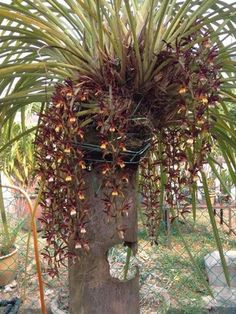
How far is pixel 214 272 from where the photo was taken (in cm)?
238

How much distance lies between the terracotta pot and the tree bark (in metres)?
1.79

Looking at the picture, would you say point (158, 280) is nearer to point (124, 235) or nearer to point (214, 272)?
point (214, 272)

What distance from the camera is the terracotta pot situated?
2350 millimetres

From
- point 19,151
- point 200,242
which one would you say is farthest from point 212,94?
point 19,151

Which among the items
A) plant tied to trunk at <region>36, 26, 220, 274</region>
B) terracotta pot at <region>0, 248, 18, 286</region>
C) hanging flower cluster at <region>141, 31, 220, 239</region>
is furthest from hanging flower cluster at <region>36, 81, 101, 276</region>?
terracotta pot at <region>0, 248, 18, 286</region>

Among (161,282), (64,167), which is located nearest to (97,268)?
(64,167)

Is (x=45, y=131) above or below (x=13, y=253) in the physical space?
above

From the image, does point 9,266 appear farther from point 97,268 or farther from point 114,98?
point 114,98

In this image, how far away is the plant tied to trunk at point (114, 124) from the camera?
0.53m

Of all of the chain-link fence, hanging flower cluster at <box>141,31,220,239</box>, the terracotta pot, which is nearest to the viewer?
hanging flower cluster at <box>141,31,220,239</box>

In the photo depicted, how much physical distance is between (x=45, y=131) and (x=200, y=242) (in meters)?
2.56

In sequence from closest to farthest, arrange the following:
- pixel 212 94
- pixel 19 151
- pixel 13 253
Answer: pixel 212 94 → pixel 13 253 → pixel 19 151

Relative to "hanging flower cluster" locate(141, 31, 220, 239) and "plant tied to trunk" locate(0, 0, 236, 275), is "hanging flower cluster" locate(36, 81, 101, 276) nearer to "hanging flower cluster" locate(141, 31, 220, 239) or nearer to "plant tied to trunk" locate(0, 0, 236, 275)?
"plant tied to trunk" locate(0, 0, 236, 275)

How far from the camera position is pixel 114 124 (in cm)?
53
